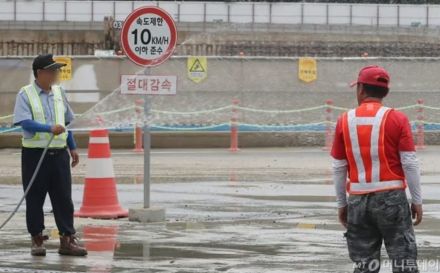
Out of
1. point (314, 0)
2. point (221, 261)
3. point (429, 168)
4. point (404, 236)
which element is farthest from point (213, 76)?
point (314, 0)

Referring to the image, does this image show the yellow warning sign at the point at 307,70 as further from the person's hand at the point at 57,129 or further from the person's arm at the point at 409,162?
the person's arm at the point at 409,162

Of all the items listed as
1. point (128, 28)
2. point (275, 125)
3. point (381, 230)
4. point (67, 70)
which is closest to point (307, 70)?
point (275, 125)

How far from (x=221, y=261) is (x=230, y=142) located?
1602 centimetres

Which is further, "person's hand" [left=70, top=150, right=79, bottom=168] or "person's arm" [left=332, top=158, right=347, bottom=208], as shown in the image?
"person's hand" [left=70, top=150, right=79, bottom=168]

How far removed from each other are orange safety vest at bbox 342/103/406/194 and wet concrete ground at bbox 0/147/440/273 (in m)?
2.16

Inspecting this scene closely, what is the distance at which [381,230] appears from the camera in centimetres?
705

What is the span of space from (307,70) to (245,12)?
1253 inches

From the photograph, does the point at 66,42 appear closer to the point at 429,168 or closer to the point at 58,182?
the point at 429,168

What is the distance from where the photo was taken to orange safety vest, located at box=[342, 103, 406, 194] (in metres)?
7.01

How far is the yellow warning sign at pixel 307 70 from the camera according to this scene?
26609 millimetres

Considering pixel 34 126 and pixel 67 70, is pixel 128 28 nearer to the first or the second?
pixel 34 126

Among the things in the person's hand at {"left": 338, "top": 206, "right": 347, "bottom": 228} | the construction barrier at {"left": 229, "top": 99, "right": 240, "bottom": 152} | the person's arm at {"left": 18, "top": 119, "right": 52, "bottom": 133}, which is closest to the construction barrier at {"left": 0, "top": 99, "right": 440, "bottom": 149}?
the construction barrier at {"left": 229, "top": 99, "right": 240, "bottom": 152}

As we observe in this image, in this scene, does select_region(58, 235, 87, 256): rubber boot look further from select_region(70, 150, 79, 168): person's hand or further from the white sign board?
the white sign board

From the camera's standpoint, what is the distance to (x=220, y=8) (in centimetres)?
5888
